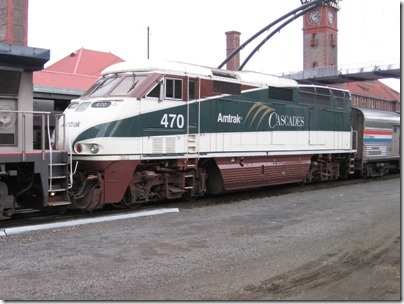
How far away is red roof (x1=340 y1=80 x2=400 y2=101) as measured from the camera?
8861cm

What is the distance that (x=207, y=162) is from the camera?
12586 mm

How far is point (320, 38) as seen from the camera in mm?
87312

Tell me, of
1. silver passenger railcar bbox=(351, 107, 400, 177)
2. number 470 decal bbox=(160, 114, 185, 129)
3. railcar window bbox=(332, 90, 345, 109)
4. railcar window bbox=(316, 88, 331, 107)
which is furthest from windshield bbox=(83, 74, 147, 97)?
silver passenger railcar bbox=(351, 107, 400, 177)

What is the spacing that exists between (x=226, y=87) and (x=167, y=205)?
3.68 metres

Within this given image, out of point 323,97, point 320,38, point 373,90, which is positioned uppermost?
point 320,38

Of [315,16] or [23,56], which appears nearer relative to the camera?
[23,56]

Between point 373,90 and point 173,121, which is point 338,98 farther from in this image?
point 373,90

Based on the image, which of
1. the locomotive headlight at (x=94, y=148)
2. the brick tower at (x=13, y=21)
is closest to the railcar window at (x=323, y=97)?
the locomotive headlight at (x=94, y=148)

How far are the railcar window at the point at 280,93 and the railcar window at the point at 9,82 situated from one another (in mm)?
7837

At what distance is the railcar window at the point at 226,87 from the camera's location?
12359 millimetres

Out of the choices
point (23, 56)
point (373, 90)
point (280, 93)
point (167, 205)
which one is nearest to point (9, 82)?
point (23, 56)

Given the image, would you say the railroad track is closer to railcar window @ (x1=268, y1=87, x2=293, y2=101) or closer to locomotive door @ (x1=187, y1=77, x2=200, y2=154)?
locomotive door @ (x1=187, y1=77, x2=200, y2=154)

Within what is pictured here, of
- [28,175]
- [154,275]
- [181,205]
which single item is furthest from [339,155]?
[154,275]

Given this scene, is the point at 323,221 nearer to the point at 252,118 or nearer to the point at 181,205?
the point at 181,205
